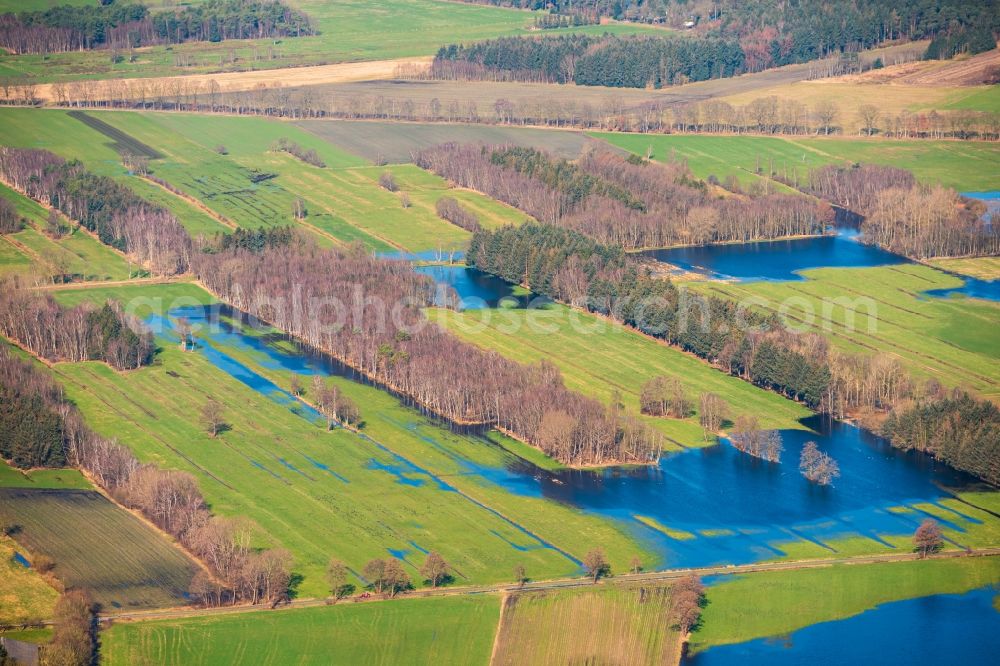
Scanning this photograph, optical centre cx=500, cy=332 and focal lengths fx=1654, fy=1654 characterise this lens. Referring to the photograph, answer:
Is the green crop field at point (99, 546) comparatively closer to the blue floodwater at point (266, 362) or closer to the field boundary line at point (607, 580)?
the field boundary line at point (607, 580)

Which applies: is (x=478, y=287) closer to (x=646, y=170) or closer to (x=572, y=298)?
(x=572, y=298)

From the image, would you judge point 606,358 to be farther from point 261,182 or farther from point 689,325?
point 261,182

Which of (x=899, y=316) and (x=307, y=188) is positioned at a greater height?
(x=307, y=188)

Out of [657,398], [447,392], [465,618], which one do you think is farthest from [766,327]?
[465,618]

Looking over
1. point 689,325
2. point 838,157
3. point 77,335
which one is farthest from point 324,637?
point 838,157

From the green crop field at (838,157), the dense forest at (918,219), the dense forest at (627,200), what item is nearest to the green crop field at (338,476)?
the dense forest at (627,200)

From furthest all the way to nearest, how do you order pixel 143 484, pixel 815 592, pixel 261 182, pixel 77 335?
1. pixel 261 182
2. pixel 77 335
3. pixel 143 484
4. pixel 815 592
